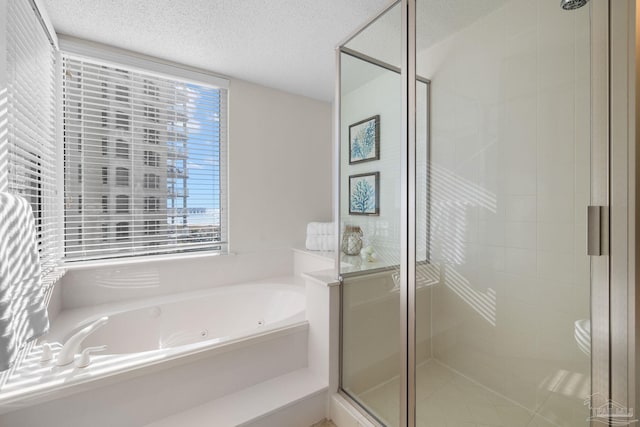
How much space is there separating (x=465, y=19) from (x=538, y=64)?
1.21 ft

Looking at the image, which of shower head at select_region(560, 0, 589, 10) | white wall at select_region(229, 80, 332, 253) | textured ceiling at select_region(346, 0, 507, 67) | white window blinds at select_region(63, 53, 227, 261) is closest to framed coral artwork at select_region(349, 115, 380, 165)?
textured ceiling at select_region(346, 0, 507, 67)

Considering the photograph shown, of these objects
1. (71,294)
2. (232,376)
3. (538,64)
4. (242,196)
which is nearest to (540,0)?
(538,64)

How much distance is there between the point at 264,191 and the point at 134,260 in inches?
46.8

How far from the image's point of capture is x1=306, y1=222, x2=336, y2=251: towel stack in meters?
2.74

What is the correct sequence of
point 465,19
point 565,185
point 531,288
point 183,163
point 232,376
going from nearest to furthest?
point 565,185, point 531,288, point 465,19, point 232,376, point 183,163

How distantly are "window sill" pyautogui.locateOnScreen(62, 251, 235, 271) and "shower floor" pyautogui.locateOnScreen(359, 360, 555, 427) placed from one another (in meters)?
1.83

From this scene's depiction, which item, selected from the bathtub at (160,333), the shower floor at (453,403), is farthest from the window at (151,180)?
the shower floor at (453,403)

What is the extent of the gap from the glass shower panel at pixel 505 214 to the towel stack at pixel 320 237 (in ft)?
4.88

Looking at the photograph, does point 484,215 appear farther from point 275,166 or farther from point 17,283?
point 275,166

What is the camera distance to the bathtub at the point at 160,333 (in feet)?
3.92

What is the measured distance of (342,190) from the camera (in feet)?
5.70

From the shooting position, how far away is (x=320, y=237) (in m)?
2.78

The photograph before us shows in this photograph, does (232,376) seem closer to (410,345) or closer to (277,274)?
(410,345)

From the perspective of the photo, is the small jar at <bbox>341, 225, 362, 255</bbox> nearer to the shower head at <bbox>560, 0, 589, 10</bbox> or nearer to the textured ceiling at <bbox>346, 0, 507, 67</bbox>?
the textured ceiling at <bbox>346, 0, 507, 67</bbox>
